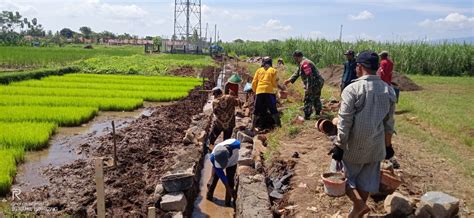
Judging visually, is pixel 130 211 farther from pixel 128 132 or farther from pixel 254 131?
pixel 128 132

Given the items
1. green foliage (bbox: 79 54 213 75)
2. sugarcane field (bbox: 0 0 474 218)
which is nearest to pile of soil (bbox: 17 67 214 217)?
sugarcane field (bbox: 0 0 474 218)

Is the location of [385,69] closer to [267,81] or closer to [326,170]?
[267,81]

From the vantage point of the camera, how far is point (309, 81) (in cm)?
867

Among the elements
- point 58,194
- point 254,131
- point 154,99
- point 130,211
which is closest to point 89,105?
point 154,99

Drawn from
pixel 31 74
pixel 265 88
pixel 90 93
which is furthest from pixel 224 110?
pixel 31 74

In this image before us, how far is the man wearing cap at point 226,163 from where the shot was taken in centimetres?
559

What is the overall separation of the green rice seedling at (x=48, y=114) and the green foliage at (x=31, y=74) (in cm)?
714

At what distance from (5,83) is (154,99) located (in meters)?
7.19

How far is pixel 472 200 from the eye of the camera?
4.73 metres

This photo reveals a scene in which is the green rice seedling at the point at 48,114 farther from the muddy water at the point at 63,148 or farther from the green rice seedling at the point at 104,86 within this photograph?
the green rice seedling at the point at 104,86

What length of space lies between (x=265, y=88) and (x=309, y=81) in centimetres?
99

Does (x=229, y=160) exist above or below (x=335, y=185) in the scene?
below

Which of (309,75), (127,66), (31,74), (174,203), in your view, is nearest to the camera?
(174,203)

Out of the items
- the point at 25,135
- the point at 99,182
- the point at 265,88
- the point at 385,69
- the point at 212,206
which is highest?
the point at 385,69
